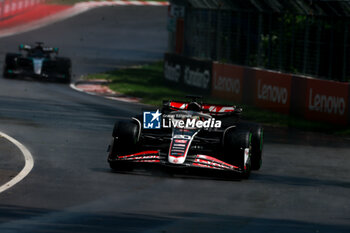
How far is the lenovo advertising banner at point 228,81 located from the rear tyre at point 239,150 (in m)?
14.6

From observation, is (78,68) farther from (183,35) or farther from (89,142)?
(89,142)

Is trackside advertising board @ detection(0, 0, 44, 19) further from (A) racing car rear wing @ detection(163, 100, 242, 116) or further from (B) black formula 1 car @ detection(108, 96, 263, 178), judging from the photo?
(B) black formula 1 car @ detection(108, 96, 263, 178)

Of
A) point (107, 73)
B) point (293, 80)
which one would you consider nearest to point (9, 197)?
point (293, 80)

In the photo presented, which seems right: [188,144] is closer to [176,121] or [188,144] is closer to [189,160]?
[189,160]

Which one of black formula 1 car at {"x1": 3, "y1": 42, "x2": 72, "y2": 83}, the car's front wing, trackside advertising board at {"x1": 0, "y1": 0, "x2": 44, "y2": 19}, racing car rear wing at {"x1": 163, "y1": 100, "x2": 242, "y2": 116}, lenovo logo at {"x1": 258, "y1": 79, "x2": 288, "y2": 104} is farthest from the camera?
trackside advertising board at {"x1": 0, "y1": 0, "x2": 44, "y2": 19}

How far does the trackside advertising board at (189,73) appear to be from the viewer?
31609mm

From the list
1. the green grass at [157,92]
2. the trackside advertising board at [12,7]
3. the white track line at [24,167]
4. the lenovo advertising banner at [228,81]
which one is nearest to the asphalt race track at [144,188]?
the white track line at [24,167]

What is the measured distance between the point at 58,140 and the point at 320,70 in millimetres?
10181

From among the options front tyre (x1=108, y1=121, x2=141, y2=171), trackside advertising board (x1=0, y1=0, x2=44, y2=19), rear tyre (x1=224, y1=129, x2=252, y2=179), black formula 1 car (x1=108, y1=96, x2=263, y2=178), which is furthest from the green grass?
trackside advertising board (x1=0, y1=0, x2=44, y2=19)

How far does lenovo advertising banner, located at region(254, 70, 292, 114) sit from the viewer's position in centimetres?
2572

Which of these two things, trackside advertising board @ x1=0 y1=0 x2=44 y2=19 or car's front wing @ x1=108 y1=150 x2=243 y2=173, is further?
trackside advertising board @ x1=0 y1=0 x2=44 y2=19

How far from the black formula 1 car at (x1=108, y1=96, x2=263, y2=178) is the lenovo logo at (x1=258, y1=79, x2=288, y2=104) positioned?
36.1 ft

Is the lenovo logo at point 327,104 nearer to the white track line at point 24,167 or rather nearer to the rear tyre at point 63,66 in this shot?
the white track line at point 24,167

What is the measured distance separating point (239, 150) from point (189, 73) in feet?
63.9
